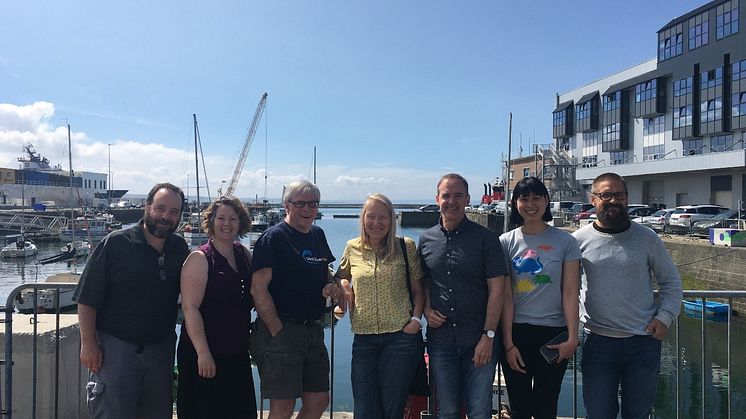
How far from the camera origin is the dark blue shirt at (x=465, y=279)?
345cm

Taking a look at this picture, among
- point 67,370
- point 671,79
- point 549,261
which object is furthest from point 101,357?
point 671,79

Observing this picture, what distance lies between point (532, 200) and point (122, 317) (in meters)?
3.01

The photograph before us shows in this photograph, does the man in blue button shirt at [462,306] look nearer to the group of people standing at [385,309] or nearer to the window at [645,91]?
the group of people standing at [385,309]

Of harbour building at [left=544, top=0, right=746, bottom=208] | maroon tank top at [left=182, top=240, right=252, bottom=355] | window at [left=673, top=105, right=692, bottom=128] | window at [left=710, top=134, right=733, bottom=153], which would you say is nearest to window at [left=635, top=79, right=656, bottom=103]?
harbour building at [left=544, top=0, right=746, bottom=208]

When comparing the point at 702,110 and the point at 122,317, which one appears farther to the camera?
the point at 702,110

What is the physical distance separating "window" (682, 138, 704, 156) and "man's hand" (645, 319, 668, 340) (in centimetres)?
4976

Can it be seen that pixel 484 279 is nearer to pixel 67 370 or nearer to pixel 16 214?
pixel 67 370

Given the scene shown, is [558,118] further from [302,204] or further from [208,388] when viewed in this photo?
[208,388]

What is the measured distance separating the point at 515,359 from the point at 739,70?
156 ft

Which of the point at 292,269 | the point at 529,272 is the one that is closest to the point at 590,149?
the point at 529,272

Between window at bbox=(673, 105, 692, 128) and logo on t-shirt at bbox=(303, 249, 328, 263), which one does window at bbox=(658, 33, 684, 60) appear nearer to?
window at bbox=(673, 105, 692, 128)

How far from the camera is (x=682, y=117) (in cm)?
4616

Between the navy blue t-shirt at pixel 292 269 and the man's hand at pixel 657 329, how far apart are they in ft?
7.73

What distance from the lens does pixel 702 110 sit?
4384cm
